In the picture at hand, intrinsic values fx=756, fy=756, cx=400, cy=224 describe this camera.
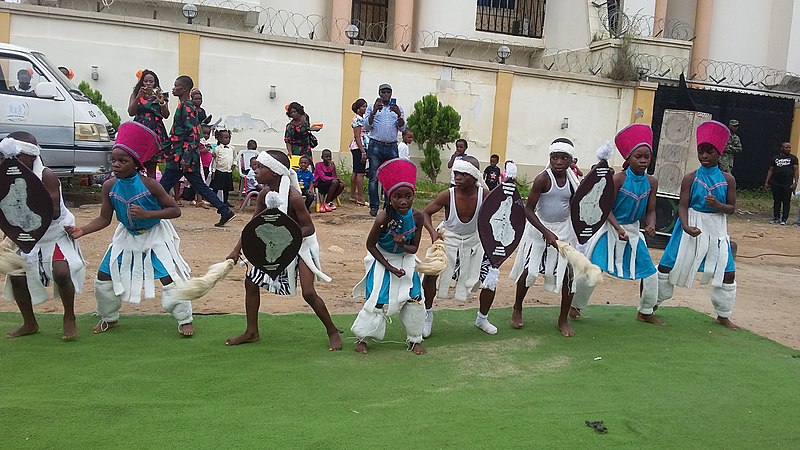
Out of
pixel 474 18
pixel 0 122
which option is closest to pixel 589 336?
pixel 0 122

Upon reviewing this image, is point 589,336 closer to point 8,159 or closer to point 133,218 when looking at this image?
point 133,218

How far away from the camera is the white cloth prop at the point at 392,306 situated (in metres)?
5.34

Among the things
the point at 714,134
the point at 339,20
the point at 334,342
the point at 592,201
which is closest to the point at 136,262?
the point at 334,342

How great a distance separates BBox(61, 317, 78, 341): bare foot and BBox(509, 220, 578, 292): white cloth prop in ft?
11.5

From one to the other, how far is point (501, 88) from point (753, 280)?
826 cm

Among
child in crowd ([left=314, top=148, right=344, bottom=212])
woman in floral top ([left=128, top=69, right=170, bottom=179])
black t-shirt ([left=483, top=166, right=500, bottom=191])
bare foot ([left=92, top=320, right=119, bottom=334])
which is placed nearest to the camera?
bare foot ([left=92, top=320, right=119, bottom=334])

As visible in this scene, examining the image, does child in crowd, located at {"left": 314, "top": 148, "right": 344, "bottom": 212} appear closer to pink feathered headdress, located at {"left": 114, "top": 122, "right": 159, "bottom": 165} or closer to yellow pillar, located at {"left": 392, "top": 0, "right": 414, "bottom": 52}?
pink feathered headdress, located at {"left": 114, "top": 122, "right": 159, "bottom": 165}

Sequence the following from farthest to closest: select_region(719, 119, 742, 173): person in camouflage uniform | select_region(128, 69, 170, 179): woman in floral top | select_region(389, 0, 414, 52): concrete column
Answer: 1. select_region(389, 0, 414, 52): concrete column
2. select_region(719, 119, 742, 173): person in camouflage uniform
3. select_region(128, 69, 170, 179): woman in floral top

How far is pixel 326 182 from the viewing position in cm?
1223

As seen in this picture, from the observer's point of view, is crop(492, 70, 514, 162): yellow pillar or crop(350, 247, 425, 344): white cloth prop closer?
crop(350, 247, 425, 344): white cloth prop

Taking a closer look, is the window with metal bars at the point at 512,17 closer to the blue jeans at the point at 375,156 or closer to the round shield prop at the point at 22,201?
the blue jeans at the point at 375,156

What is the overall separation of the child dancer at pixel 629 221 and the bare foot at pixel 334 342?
218 cm

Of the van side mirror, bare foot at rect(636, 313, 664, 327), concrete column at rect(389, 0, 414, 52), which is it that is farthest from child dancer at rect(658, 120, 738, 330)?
concrete column at rect(389, 0, 414, 52)

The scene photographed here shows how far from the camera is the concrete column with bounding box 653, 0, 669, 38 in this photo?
2080 centimetres
